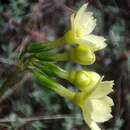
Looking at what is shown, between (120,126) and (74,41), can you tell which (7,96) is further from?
(74,41)

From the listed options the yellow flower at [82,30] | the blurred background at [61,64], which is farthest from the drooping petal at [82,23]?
the blurred background at [61,64]

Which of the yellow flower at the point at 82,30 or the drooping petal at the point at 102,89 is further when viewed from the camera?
the yellow flower at the point at 82,30

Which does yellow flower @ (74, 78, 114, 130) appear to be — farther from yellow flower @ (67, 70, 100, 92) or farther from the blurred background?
the blurred background

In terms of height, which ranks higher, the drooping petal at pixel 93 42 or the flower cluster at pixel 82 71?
the drooping petal at pixel 93 42

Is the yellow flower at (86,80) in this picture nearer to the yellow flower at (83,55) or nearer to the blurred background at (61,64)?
the yellow flower at (83,55)

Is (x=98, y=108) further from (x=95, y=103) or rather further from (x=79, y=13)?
(x=79, y=13)

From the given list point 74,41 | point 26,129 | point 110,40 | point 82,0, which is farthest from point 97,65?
point 74,41
